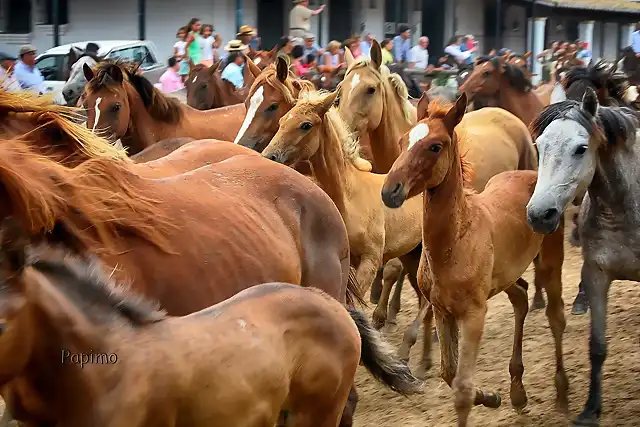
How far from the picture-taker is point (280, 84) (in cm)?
777

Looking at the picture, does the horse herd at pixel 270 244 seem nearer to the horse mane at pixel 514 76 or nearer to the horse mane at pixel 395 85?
the horse mane at pixel 395 85

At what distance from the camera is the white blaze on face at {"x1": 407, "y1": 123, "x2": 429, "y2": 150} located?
5.53 m

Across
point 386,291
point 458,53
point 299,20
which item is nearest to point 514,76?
point 386,291

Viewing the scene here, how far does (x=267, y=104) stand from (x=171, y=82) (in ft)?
27.7

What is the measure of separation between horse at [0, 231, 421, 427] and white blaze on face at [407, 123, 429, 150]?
1943 mm

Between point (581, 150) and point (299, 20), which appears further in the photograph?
point (299, 20)

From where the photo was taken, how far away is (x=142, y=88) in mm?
8188

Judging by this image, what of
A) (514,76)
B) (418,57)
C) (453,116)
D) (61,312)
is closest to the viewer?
(61,312)

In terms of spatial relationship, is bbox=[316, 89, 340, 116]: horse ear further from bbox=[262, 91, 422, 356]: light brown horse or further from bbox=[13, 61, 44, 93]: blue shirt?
bbox=[13, 61, 44, 93]: blue shirt

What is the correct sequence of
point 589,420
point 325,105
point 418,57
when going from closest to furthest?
point 589,420
point 325,105
point 418,57

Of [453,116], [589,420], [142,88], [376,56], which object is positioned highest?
[376,56]

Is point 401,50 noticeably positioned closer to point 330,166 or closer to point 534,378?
point 330,166

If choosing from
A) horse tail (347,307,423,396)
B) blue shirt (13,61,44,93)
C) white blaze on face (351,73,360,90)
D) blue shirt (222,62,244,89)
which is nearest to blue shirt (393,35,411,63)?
blue shirt (222,62,244,89)

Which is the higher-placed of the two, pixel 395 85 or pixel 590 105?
pixel 590 105
